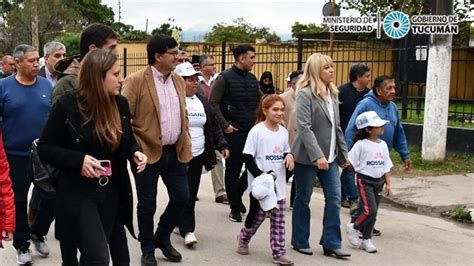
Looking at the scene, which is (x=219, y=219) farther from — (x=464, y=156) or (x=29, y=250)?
(x=464, y=156)

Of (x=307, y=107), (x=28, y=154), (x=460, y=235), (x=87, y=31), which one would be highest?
(x=87, y=31)

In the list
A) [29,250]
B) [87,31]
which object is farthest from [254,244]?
[87,31]

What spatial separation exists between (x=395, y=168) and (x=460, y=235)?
139 inches

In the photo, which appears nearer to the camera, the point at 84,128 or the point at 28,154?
the point at 84,128

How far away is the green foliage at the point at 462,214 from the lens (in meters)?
7.33

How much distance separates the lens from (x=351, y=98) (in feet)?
25.1

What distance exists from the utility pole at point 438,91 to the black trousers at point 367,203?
445 centimetres

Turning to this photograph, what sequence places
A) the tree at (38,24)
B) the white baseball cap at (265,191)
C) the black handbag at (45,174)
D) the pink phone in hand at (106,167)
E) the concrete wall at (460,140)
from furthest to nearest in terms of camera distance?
Answer: the tree at (38,24), the concrete wall at (460,140), the white baseball cap at (265,191), the black handbag at (45,174), the pink phone in hand at (106,167)

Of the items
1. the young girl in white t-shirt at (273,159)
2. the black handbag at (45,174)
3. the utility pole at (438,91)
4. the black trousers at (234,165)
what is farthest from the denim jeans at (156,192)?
the utility pole at (438,91)

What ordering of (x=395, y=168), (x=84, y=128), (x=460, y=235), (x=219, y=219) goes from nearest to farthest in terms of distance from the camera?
(x=84, y=128) < (x=460, y=235) < (x=219, y=219) < (x=395, y=168)

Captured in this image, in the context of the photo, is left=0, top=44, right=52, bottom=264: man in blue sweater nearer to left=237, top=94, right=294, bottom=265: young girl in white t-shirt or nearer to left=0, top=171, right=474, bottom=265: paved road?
left=0, top=171, right=474, bottom=265: paved road

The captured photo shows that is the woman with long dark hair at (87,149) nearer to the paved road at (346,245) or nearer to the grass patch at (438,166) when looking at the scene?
the paved road at (346,245)

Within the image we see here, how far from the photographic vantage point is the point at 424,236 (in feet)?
21.7

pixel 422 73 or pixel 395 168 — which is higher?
pixel 422 73
